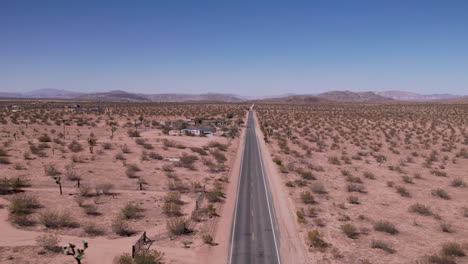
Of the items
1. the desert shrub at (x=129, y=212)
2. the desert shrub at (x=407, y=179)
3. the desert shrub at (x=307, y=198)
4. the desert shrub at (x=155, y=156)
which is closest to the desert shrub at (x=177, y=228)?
the desert shrub at (x=129, y=212)

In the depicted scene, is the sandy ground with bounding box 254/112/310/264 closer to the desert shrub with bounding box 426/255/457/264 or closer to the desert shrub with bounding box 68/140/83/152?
the desert shrub with bounding box 426/255/457/264

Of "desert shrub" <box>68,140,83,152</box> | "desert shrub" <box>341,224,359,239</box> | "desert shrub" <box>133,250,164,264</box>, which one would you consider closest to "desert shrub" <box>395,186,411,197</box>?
"desert shrub" <box>341,224,359,239</box>

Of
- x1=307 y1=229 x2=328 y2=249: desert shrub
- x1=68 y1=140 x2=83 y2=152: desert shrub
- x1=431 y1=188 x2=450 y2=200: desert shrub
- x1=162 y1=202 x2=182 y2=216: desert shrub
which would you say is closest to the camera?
x1=307 y1=229 x2=328 y2=249: desert shrub

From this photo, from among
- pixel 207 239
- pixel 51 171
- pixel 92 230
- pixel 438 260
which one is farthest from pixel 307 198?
pixel 51 171

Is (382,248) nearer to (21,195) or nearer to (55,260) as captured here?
(55,260)

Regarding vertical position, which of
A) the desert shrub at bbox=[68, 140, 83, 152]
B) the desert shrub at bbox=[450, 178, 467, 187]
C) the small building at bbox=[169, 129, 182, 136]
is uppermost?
the small building at bbox=[169, 129, 182, 136]

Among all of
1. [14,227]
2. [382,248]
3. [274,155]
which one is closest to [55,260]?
[14,227]

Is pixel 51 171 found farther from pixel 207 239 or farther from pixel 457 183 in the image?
pixel 457 183
